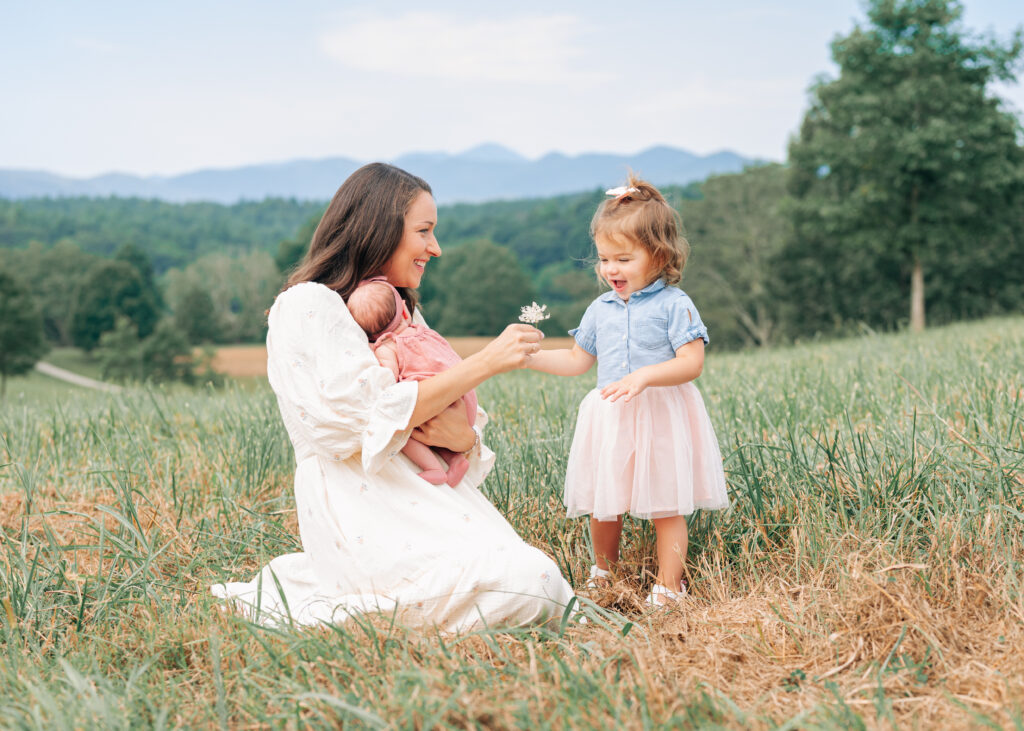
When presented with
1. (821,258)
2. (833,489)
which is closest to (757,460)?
(833,489)

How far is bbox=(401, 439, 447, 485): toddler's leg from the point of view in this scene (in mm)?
2713

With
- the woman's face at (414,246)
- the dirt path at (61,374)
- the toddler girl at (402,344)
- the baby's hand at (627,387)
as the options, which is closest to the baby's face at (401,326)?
the toddler girl at (402,344)

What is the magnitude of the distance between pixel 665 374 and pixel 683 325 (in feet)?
0.70

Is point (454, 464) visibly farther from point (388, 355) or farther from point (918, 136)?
point (918, 136)

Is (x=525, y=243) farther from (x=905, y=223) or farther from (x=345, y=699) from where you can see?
(x=345, y=699)

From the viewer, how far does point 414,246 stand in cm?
278

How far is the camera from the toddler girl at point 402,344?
8.77ft

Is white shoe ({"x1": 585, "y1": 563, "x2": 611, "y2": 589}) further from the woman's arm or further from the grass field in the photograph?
the woman's arm

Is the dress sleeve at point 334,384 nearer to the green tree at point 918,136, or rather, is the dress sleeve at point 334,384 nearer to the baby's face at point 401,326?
the baby's face at point 401,326

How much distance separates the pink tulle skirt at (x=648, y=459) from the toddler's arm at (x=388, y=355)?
80 centimetres

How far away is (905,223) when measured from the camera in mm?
22797

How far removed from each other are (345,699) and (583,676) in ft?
1.89

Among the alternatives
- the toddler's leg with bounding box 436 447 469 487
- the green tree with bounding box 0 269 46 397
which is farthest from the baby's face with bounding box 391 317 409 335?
the green tree with bounding box 0 269 46 397

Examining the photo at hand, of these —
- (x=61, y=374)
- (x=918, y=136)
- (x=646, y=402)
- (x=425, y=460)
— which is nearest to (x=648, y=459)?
(x=646, y=402)
